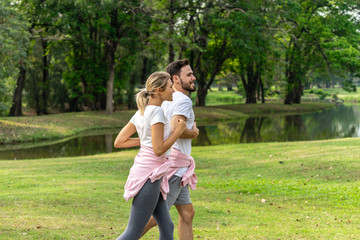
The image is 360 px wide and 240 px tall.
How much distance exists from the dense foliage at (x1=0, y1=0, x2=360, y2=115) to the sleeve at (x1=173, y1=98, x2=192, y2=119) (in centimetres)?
2450

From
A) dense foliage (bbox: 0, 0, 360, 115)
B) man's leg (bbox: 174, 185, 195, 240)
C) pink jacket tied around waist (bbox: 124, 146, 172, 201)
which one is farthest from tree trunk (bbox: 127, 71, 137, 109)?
pink jacket tied around waist (bbox: 124, 146, 172, 201)

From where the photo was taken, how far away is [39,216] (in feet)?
25.0

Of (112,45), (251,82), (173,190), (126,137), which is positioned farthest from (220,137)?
(251,82)

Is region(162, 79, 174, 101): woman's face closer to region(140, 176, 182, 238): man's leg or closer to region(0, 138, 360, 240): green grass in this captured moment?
region(140, 176, 182, 238): man's leg

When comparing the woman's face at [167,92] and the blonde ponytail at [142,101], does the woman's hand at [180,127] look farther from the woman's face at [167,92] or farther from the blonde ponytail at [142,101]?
the blonde ponytail at [142,101]

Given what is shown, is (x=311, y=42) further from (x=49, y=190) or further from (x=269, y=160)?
(x=49, y=190)

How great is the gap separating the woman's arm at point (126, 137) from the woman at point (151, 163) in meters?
0.11

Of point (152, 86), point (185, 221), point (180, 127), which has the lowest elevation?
point (185, 221)

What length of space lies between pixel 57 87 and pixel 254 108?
2167 cm

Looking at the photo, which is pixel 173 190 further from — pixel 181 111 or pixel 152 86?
pixel 152 86

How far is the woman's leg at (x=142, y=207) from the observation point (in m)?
4.45

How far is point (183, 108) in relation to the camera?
5.11 m

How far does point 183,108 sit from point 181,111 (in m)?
0.04

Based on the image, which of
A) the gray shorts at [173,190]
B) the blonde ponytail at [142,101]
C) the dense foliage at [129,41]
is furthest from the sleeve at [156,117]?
the dense foliage at [129,41]
